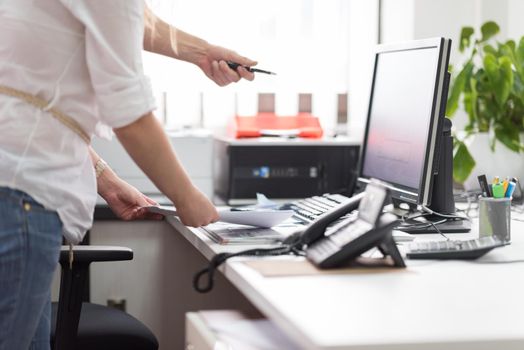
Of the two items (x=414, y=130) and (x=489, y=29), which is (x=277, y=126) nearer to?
(x=489, y=29)

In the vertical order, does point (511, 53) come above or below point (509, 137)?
above

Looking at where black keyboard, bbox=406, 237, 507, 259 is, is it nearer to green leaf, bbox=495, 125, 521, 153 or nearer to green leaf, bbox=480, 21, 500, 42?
green leaf, bbox=495, 125, 521, 153

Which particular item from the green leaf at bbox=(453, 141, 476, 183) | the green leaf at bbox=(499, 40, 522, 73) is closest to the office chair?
the green leaf at bbox=(453, 141, 476, 183)

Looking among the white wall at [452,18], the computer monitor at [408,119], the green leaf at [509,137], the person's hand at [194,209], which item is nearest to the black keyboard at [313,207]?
the computer monitor at [408,119]

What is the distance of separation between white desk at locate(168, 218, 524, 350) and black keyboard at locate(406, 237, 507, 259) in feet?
0.06

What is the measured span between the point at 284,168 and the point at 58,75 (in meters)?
1.79

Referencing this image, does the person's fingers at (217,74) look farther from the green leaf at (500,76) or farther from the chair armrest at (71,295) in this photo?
the green leaf at (500,76)

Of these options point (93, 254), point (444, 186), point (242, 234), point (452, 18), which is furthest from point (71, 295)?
point (452, 18)

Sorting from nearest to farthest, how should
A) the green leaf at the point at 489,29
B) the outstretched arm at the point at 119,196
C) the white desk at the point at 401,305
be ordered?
the white desk at the point at 401,305, the outstretched arm at the point at 119,196, the green leaf at the point at 489,29

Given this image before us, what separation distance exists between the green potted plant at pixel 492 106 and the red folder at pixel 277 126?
27.5 inches

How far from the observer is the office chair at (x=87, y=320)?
183 cm

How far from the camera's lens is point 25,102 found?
130 cm

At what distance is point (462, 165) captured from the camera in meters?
2.54

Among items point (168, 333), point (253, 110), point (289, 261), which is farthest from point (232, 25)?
point (289, 261)
